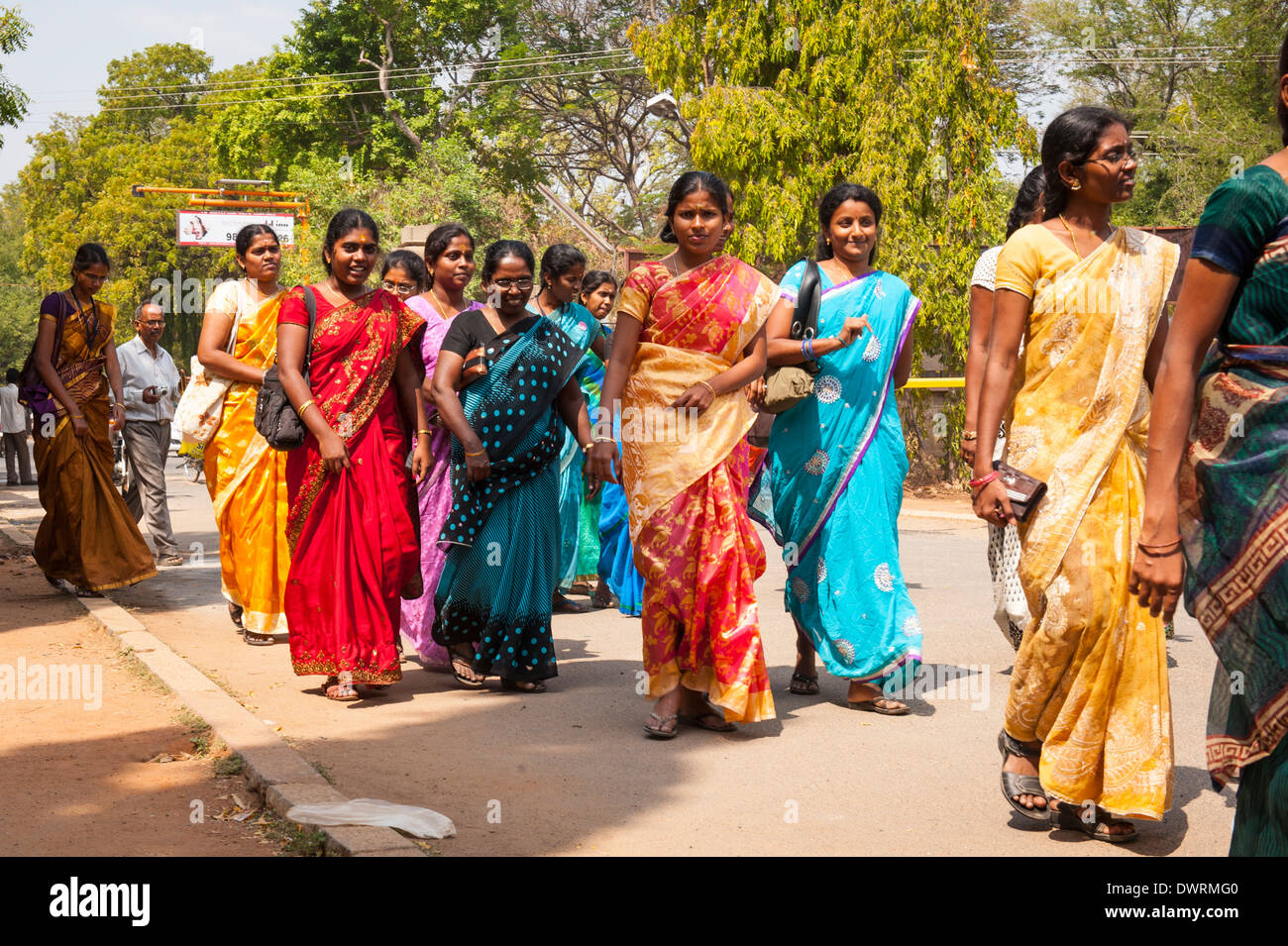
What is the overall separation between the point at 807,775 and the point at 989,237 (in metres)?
14.1

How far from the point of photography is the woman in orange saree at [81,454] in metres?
9.07

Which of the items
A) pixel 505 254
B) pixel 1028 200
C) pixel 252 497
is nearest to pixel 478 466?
pixel 505 254

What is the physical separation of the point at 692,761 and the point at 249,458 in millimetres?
3794

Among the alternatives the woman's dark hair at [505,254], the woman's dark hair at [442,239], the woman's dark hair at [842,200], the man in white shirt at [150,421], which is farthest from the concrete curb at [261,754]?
the man in white shirt at [150,421]

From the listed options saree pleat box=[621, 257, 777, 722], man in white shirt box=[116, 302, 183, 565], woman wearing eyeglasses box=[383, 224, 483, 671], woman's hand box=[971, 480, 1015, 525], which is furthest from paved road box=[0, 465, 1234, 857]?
man in white shirt box=[116, 302, 183, 565]

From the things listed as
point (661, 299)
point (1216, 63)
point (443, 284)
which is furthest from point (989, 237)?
point (1216, 63)

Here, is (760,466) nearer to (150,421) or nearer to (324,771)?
(324,771)

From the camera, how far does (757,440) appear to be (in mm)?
8680

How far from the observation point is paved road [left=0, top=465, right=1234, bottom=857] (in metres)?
4.27

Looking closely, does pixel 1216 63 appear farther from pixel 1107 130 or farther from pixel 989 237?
pixel 1107 130

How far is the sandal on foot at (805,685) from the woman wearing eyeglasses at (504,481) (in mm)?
1165

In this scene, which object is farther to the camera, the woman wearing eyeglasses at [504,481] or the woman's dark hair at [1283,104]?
the woman wearing eyeglasses at [504,481]

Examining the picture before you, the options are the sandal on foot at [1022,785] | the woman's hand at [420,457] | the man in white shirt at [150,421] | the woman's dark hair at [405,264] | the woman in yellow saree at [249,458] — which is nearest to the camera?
the sandal on foot at [1022,785]

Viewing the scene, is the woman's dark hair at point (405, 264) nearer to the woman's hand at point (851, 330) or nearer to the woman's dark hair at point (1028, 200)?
the woman's hand at point (851, 330)
